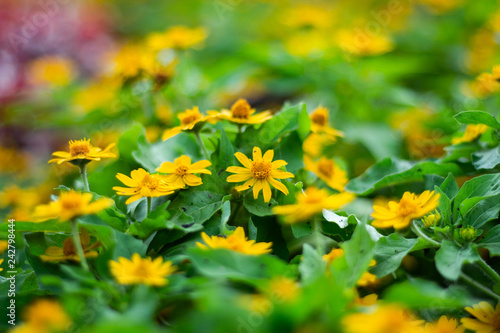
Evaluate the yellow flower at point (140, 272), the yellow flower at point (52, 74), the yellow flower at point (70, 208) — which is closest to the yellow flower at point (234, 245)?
the yellow flower at point (140, 272)

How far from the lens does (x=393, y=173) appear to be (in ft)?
3.67

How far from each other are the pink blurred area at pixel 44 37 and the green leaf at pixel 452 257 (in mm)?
2018

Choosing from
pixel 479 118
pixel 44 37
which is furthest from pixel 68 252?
pixel 44 37

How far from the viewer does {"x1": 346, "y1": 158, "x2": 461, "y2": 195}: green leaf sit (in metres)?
1.08

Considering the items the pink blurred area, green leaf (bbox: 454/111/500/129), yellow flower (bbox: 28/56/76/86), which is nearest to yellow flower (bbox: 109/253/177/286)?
green leaf (bbox: 454/111/500/129)

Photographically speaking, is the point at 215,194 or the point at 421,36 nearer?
the point at 215,194

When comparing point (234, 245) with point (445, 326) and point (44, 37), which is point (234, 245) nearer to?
point (445, 326)

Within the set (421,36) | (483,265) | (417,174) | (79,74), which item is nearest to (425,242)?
(483,265)

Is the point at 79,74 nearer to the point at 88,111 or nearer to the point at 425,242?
the point at 88,111

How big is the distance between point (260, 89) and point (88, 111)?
946 mm

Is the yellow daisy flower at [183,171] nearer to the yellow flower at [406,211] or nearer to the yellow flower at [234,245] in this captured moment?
the yellow flower at [234,245]

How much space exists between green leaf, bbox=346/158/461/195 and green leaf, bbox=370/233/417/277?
0.22 metres

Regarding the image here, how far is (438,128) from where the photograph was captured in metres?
1.46

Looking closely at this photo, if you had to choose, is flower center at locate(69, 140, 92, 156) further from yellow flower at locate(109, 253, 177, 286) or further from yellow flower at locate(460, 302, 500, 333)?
yellow flower at locate(460, 302, 500, 333)
